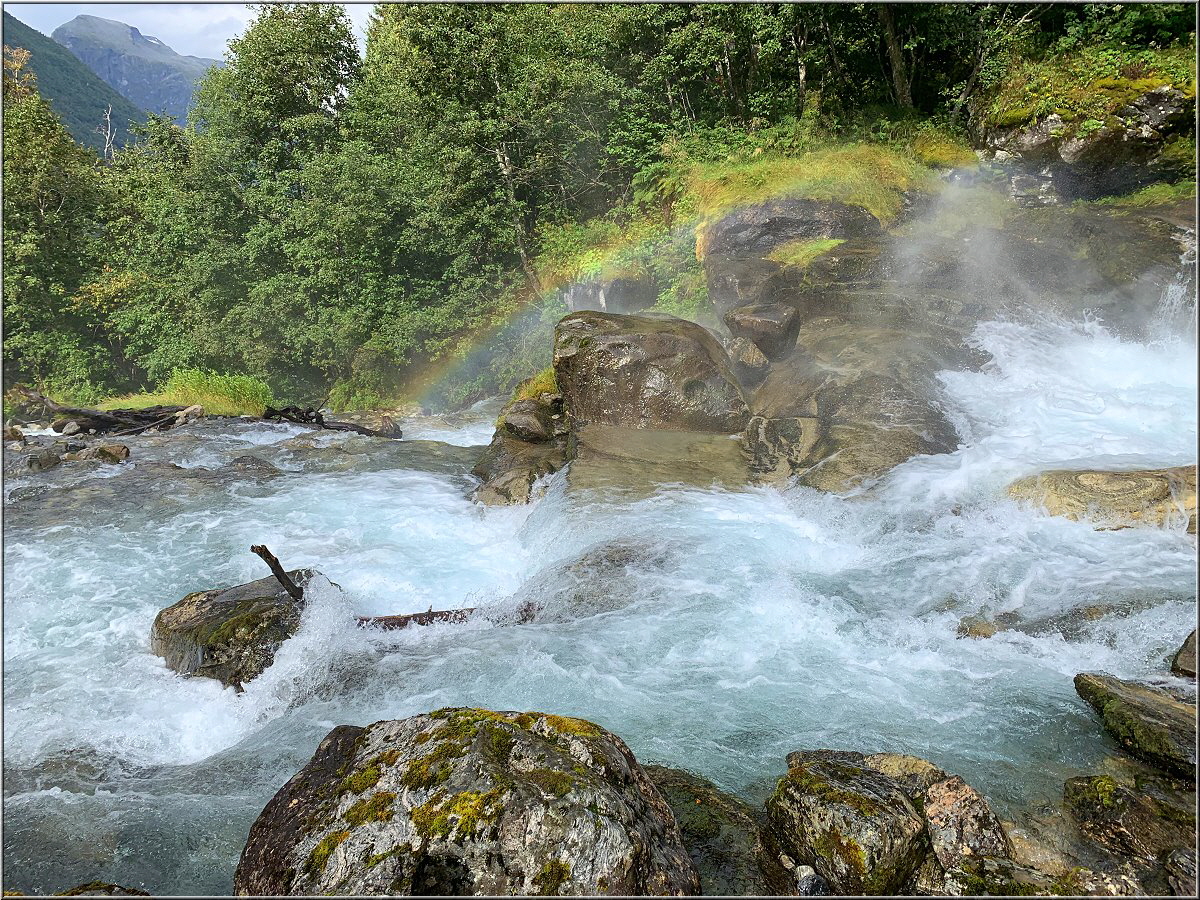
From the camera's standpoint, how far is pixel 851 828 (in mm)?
3457

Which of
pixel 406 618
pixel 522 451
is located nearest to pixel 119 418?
pixel 522 451

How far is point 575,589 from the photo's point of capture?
7320 millimetres

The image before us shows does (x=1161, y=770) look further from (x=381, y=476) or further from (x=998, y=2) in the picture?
(x=998, y=2)

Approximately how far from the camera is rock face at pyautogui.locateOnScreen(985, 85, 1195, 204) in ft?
43.7

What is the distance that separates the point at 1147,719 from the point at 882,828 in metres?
2.42

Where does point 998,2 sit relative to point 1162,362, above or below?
above

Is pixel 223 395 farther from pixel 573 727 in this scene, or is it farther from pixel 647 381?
pixel 573 727

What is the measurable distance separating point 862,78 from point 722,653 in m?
19.5

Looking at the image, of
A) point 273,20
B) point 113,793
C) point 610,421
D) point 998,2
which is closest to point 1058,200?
point 998,2

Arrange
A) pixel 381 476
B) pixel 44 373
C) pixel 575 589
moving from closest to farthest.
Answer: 1. pixel 575 589
2. pixel 381 476
3. pixel 44 373

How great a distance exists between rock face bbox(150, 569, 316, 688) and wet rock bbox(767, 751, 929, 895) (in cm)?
470

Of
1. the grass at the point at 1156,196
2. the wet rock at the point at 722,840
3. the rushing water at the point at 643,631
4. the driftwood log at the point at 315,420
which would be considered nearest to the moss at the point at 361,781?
the rushing water at the point at 643,631

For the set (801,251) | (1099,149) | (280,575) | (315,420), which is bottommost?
(315,420)

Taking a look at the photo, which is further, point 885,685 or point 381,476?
point 381,476
